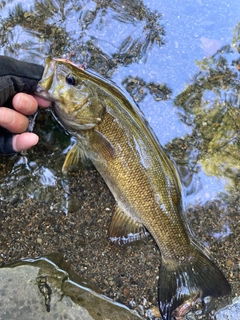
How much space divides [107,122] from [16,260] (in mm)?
1275

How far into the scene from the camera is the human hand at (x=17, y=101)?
247cm

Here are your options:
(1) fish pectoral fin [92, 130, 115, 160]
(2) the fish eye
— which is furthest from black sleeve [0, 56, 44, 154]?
(1) fish pectoral fin [92, 130, 115, 160]

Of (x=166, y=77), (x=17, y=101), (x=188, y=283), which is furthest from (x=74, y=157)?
(x=188, y=283)

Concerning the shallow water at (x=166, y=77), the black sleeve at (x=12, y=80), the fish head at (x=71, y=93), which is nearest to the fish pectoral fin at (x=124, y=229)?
the shallow water at (x=166, y=77)

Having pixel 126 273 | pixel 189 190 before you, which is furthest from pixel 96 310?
pixel 189 190

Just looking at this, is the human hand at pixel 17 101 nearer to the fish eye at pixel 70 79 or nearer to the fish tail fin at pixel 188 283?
the fish eye at pixel 70 79

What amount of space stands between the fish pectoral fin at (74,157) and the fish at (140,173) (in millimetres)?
146

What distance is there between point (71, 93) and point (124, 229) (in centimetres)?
111

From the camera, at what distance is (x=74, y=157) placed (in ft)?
9.14

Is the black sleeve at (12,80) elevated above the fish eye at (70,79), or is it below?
below

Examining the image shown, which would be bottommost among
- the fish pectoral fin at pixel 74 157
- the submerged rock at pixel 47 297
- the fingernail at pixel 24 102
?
the submerged rock at pixel 47 297

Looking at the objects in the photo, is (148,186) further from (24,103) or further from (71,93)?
(24,103)

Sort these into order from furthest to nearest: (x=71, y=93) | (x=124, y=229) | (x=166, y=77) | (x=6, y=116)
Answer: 1. (x=166, y=77)
2. (x=124, y=229)
3. (x=71, y=93)
4. (x=6, y=116)

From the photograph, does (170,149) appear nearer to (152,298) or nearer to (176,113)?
(176,113)
